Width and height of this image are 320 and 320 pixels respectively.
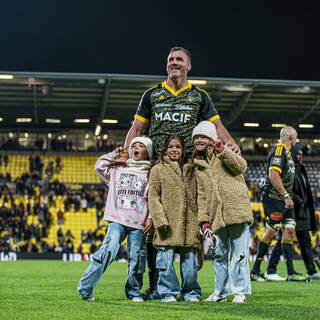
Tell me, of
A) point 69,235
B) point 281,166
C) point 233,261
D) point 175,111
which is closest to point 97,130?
point 69,235

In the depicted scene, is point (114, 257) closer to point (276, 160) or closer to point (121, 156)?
point (121, 156)

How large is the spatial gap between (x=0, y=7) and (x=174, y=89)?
79.1 feet

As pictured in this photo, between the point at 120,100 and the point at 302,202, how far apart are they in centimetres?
1986

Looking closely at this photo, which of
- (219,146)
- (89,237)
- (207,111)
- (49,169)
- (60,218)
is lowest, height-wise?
(89,237)

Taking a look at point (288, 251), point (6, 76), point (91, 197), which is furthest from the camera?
point (91, 197)

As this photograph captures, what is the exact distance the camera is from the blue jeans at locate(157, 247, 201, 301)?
5.07 m

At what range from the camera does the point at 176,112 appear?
18.1 ft

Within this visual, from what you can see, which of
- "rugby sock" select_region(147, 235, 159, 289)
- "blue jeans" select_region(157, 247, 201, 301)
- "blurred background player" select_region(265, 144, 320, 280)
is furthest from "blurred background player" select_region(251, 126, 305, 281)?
"blue jeans" select_region(157, 247, 201, 301)

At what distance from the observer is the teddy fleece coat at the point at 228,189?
5.05 metres

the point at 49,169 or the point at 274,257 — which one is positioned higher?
the point at 49,169

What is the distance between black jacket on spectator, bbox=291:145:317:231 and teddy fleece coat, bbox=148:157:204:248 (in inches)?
147

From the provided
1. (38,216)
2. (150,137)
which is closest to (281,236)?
(150,137)

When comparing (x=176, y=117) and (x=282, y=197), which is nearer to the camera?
(x=176, y=117)

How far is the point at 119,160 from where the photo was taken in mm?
5547
